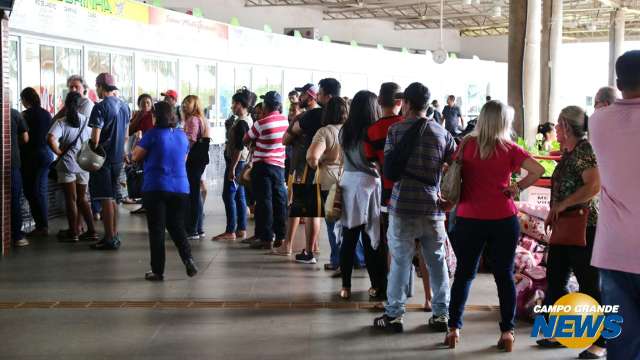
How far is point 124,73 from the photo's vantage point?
14.0 m

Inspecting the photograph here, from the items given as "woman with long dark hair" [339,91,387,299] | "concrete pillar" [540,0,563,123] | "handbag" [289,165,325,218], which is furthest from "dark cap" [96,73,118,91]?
"concrete pillar" [540,0,563,123]

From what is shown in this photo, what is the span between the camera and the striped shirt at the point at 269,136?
8.44 metres

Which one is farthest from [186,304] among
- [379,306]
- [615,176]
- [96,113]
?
[615,176]

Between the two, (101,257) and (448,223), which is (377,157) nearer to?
(448,223)

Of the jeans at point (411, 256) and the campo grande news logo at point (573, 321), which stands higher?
the jeans at point (411, 256)

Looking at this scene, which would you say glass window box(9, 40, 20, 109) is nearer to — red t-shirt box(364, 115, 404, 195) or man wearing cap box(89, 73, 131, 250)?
man wearing cap box(89, 73, 131, 250)

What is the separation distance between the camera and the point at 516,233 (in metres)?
4.89

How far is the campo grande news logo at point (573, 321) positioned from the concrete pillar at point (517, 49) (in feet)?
26.3

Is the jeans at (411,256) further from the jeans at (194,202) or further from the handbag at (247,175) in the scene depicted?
the jeans at (194,202)

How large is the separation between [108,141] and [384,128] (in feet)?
12.1

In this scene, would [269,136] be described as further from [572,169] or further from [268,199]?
[572,169]

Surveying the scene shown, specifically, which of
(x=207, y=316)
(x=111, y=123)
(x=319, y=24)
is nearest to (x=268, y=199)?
(x=111, y=123)

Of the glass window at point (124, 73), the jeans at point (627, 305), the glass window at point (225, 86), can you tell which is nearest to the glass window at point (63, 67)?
the glass window at point (124, 73)

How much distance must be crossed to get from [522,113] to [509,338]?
8323 mm
